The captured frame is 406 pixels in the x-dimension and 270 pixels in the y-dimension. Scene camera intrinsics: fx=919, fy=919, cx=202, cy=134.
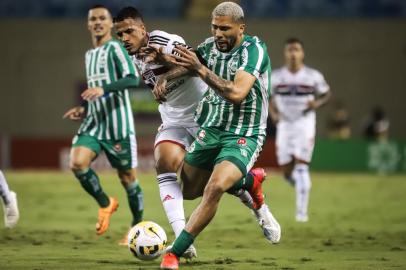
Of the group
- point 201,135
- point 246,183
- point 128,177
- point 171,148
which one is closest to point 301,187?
point 128,177

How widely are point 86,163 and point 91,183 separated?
0.82 ft

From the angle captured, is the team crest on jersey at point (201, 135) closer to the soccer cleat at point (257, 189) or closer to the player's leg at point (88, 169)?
the soccer cleat at point (257, 189)

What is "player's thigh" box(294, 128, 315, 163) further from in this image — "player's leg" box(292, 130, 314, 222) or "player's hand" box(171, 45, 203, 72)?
"player's hand" box(171, 45, 203, 72)

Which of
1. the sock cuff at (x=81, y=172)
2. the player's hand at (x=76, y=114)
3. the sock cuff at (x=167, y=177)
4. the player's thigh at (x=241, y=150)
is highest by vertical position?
the player's hand at (x=76, y=114)

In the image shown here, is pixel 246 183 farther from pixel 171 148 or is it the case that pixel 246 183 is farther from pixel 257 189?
pixel 171 148

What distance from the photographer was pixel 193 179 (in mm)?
8570

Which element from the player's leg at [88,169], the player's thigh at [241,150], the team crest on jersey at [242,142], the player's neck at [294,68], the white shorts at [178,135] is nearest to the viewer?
the player's thigh at [241,150]

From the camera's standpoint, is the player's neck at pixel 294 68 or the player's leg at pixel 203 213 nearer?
the player's leg at pixel 203 213

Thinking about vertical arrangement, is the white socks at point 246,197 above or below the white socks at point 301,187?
above

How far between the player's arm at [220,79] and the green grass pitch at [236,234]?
154 cm

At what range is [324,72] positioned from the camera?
30.1 meters

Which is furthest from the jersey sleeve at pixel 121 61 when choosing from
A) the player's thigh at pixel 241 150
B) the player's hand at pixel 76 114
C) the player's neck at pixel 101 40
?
the player's thigh at pixel 241 150

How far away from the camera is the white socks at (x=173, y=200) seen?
8484mm

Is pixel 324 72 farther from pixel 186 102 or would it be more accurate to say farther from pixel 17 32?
pixel 186 102
